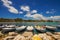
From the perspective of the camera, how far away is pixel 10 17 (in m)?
1.90

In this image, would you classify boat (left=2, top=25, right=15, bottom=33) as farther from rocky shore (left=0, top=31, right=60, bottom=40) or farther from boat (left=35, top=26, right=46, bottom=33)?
boat (left=35, top=26, right=46, bottom=33)

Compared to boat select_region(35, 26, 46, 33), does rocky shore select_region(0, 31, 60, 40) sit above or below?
below

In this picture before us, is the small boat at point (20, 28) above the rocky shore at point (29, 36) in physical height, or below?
above

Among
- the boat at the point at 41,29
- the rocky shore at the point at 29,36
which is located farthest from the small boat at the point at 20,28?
the boat at the point at 41,29

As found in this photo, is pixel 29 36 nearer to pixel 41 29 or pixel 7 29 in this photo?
pixel 41 29

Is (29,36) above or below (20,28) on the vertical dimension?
below

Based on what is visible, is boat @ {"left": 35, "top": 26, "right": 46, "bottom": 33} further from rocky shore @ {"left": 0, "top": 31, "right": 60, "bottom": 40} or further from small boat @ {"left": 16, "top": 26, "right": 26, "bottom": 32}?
small boat @ {"left": 16, "top": 26, "right": 26, "bottom": 32}

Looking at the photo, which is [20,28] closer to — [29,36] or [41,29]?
[29,36]

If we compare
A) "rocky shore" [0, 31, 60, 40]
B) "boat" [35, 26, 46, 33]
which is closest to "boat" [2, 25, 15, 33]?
→ "rocky shore" [0, 31, 60, 40]

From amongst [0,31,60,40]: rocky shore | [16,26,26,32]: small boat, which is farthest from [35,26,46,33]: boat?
[16,26,26,32]: small boat

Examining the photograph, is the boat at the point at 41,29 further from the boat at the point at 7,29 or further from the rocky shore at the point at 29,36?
the boat at the point at 7,29

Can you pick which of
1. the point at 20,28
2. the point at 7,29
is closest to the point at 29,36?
the point at 20,28

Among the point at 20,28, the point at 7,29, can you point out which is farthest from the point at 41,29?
the point at 7,29

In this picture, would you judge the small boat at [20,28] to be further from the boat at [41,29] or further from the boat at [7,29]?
the boat at [41,29]
